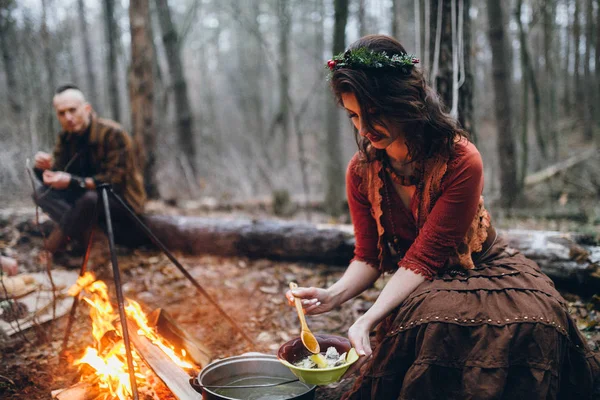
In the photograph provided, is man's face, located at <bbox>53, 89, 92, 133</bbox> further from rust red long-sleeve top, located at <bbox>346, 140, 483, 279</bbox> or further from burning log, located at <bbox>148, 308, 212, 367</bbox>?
rust red long-sleeve top, located at <bbox>346, 140, 483, 279</bbox>

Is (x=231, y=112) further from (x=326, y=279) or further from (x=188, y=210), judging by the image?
(x=326, y=279)

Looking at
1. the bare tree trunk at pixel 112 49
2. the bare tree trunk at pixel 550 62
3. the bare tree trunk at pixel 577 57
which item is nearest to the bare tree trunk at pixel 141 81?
the bare tree trunk at pixel 112 49

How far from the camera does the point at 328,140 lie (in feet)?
30.1

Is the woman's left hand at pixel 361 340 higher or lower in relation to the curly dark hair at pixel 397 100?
lower

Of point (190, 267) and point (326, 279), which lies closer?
point (326, 279)

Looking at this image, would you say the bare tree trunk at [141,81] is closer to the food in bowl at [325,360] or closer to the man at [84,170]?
the man at [84,170]

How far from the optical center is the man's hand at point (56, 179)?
4047 millimetres

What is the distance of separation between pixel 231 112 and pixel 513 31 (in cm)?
1272

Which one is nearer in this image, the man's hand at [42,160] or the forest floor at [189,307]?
the forest floor at [189,307]

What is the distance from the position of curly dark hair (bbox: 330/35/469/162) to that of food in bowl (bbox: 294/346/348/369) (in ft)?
3.45

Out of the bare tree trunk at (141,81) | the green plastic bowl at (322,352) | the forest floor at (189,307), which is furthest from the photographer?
the bare tree trunk at (141,81)

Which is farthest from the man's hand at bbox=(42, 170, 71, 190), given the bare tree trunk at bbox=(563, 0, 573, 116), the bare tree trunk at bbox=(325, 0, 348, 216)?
the bare tree trunk at bbox=(563, 0, 573, 116)

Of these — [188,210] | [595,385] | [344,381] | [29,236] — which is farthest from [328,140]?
[595,385]

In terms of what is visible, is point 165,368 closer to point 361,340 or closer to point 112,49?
point 361,340
